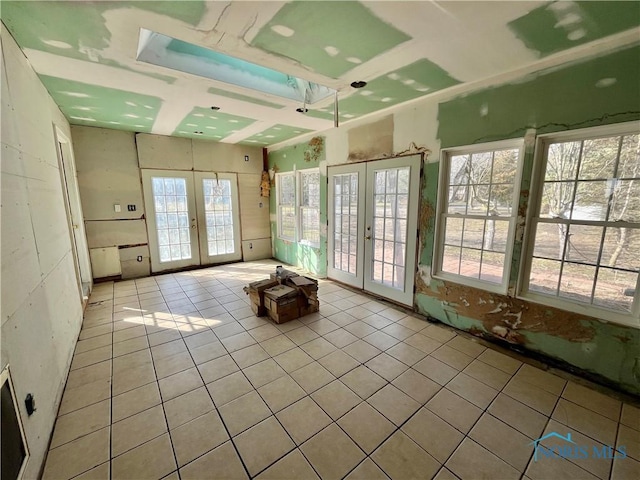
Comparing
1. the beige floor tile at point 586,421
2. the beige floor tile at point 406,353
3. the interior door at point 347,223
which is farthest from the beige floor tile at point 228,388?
the interior door at point 347,223

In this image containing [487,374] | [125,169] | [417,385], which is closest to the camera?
[417,385]

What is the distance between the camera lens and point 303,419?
178 cm

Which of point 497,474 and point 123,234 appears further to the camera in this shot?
point 123,234

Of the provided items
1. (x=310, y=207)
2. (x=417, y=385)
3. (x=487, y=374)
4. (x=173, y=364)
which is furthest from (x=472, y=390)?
(x=310, y=207)

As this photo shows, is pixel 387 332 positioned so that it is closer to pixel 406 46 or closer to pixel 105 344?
pixel 406 46

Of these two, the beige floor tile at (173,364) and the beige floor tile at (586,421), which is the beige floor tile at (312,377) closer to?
the beige floor tile at (173,364)

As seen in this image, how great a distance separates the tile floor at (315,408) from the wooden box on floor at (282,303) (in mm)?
144

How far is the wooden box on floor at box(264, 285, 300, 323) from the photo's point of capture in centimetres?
304

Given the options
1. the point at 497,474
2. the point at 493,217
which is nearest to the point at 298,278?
the point at 493,217

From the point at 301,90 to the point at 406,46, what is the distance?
1386mm

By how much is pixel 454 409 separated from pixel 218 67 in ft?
11.2

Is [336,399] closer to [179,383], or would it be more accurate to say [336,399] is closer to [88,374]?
[179,383]

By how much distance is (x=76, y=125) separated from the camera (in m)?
4.04

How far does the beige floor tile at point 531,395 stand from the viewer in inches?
74.2
